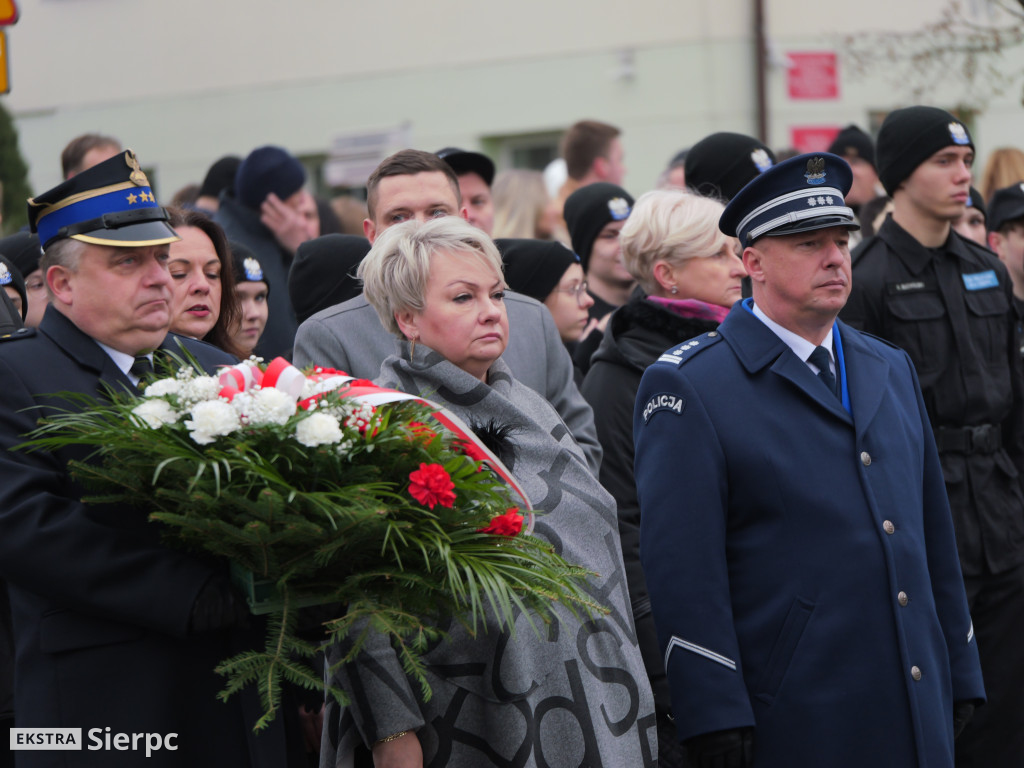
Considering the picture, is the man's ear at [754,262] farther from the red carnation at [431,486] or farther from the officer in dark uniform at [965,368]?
the officer in dark uniform at [965,368]

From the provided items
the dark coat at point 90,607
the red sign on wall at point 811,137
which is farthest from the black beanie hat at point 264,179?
the red sign on wall at point 811,137

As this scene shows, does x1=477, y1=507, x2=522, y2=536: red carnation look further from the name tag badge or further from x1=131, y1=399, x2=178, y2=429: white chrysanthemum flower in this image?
the name tag badge

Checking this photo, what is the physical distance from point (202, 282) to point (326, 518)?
2.15 meters

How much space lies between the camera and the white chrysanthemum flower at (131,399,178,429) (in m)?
3.05

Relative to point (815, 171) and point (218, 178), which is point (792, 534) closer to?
point (815, 171)

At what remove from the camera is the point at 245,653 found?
3.04 m

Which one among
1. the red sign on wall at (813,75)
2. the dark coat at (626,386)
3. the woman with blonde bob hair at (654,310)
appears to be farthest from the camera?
the red sign on wall at (813,75)

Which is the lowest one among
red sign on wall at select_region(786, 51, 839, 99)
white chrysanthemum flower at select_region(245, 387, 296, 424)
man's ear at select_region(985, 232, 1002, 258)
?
white chrysanthemum flower at select_region(245, 387, 296, 424)

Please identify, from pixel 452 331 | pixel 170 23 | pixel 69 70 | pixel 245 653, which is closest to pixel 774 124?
pixel 170 23

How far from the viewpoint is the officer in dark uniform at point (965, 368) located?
5293mm

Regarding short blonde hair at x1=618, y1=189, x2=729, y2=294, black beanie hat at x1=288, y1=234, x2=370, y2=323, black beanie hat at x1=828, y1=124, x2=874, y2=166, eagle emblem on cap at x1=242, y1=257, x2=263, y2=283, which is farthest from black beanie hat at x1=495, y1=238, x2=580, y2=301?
black beanie hat at x1=828, y1=124, x2=874, y2=166

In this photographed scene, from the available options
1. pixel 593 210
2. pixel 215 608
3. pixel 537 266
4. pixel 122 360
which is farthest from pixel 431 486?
pixel 593 210

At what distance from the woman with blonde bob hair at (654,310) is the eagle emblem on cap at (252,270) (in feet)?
5.29

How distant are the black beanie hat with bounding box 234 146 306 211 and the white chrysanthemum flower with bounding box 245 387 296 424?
432cm
